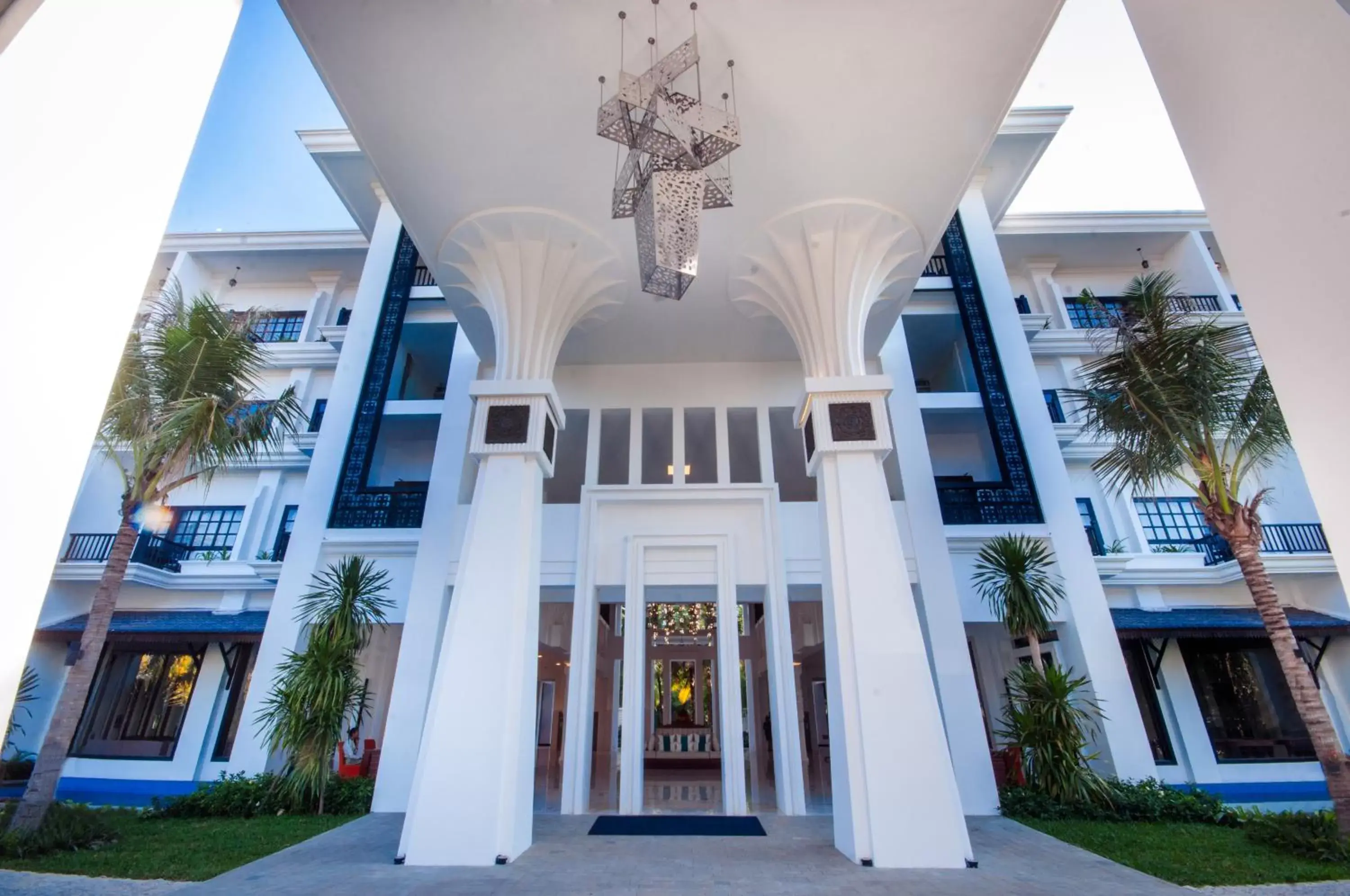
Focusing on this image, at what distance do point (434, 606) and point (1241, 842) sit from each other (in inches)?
368

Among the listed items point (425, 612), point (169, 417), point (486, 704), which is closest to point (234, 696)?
point (425, 612)

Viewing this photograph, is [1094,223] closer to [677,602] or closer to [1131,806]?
[1131,806]

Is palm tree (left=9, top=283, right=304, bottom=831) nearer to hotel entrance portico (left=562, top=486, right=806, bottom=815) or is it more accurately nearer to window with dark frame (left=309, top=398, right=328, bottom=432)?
hotel entrance portico (left=562, top=486, right=806, bottom=815)

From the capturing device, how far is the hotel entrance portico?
312 inches

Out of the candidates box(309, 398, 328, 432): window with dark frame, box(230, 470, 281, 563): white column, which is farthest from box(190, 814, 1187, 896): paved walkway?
box(309, 398, 328, 432): window with dark frame

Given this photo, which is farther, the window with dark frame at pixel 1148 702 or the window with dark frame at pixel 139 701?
the window with dark frame at pixel 139 701

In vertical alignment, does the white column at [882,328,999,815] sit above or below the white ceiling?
below

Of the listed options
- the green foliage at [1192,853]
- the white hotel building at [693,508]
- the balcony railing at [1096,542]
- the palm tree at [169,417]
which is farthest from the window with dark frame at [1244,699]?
the palm tree at [169,417]

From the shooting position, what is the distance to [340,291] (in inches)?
570

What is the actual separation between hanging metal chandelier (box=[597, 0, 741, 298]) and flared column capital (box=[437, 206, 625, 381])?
263 centimetres

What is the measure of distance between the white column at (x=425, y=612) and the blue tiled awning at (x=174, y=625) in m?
3.36

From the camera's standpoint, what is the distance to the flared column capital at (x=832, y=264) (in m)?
6.81

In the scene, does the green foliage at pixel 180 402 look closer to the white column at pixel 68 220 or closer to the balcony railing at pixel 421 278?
the balcony railing at pixel 421 278

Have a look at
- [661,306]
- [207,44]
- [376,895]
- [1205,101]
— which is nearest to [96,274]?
[207,44]
